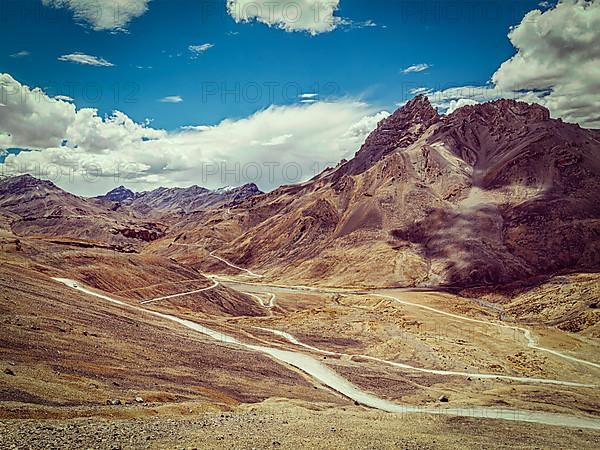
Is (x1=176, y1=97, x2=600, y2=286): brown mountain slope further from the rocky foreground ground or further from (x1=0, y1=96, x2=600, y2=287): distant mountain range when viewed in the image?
the rocky foreground ground

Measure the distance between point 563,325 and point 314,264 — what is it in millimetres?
68392

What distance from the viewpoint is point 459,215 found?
12231cm

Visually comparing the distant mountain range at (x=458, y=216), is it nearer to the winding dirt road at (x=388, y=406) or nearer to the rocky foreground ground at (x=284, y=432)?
the winding dirt road at (x=388, y=406)

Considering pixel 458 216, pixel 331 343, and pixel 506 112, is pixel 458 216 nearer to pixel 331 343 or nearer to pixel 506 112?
pixel 506 112

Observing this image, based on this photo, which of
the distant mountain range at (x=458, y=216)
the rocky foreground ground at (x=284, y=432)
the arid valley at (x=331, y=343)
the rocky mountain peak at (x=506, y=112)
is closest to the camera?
the rocky foreground ground at (x=284, y=432)

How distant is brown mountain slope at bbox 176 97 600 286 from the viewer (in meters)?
105

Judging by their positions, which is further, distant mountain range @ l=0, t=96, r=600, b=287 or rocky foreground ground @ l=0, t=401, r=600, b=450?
distant mountain range @ l=0, t=96, r=600, b=287

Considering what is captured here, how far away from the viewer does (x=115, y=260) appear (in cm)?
6869

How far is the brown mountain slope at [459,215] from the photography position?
104562mm

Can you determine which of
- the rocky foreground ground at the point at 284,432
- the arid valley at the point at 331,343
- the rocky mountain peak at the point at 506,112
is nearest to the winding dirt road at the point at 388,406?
the arid valley at the point at 331,343

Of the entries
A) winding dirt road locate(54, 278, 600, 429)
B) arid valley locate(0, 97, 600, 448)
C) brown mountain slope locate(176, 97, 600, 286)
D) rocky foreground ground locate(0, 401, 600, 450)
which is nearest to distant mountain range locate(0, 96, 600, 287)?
brown mountain slope locate(176, 97, 600, 286)

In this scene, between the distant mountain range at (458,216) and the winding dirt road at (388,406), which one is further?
the distant mountain range at (458,216)

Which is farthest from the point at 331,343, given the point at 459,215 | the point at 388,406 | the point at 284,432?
the point at 459,215

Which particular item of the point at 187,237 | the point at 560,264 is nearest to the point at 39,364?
the point at 560,264
